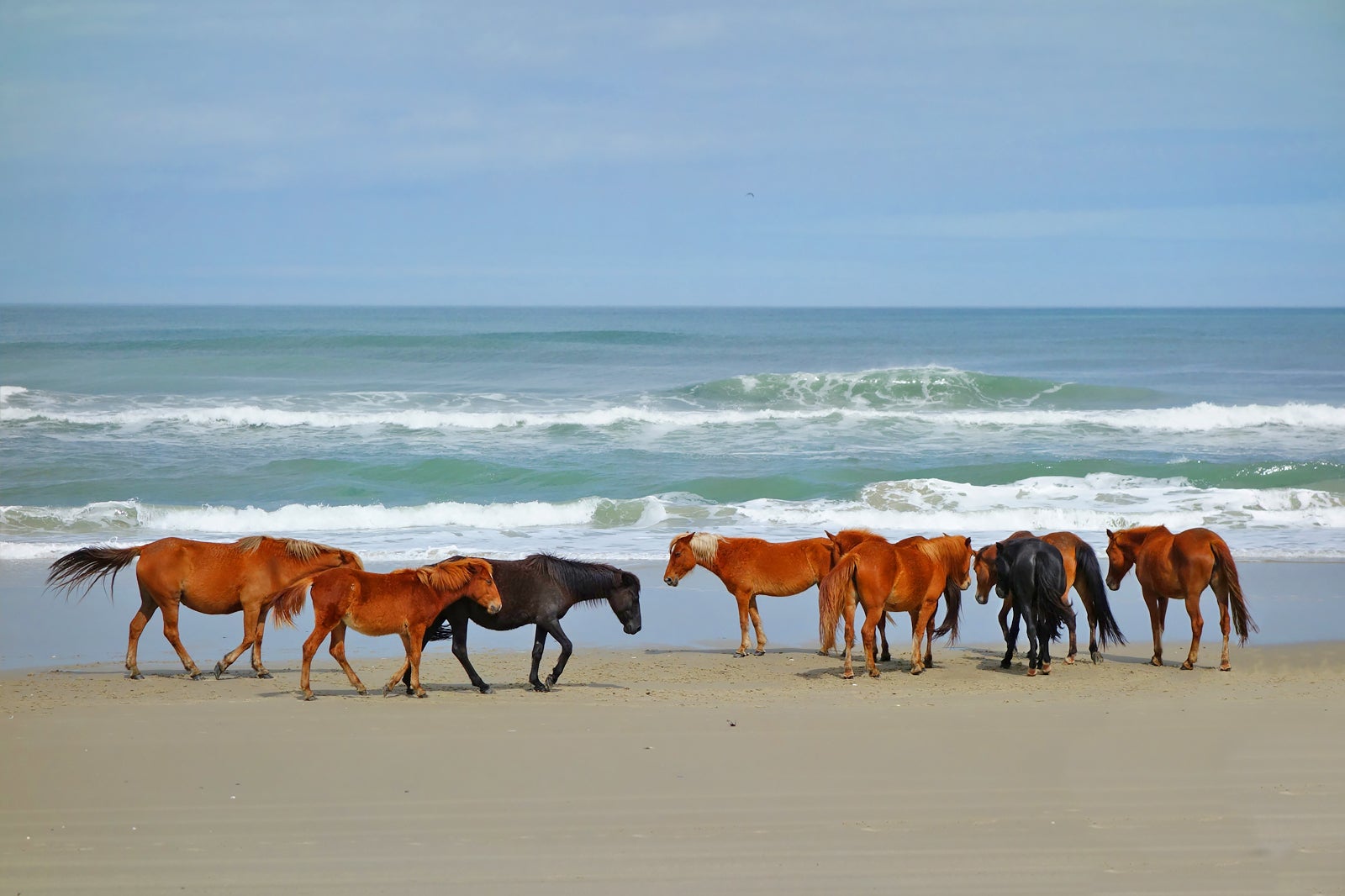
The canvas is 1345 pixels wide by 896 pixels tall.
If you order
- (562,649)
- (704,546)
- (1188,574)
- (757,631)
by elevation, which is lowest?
(757,631)

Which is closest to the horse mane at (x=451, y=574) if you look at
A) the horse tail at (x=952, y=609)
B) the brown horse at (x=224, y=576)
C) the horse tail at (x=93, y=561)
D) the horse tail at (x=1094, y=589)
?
the brown horse at (x=224, y=576)

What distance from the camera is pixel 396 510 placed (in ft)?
53.0

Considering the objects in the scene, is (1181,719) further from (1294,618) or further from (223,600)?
(223,600)

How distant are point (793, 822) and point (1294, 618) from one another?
276 inches

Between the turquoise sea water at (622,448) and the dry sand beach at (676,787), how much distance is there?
237 inches

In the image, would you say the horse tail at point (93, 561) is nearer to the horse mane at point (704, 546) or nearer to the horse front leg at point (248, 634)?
the horse front leg at point (248, 634)

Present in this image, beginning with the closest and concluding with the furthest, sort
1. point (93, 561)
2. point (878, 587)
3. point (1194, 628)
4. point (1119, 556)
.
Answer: point (878, 587) < point (93, 561) < point (1194, 628) < point (1119, 556)

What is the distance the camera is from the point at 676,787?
555 centimetres

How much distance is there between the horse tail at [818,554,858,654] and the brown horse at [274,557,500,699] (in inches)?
90.0

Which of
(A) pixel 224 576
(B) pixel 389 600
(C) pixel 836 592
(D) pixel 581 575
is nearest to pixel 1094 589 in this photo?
(C) pixel 836 592

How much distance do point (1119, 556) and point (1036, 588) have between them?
115 centimetres

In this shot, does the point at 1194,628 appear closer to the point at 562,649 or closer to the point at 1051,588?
the point at 1051,588

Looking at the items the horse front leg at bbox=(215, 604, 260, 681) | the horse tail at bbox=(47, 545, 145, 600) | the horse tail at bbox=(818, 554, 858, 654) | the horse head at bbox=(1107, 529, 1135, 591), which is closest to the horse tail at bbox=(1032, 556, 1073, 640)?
the horse head at bbox=(1107, 529, 1135, 591)

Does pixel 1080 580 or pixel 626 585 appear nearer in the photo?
pixel 626 585
